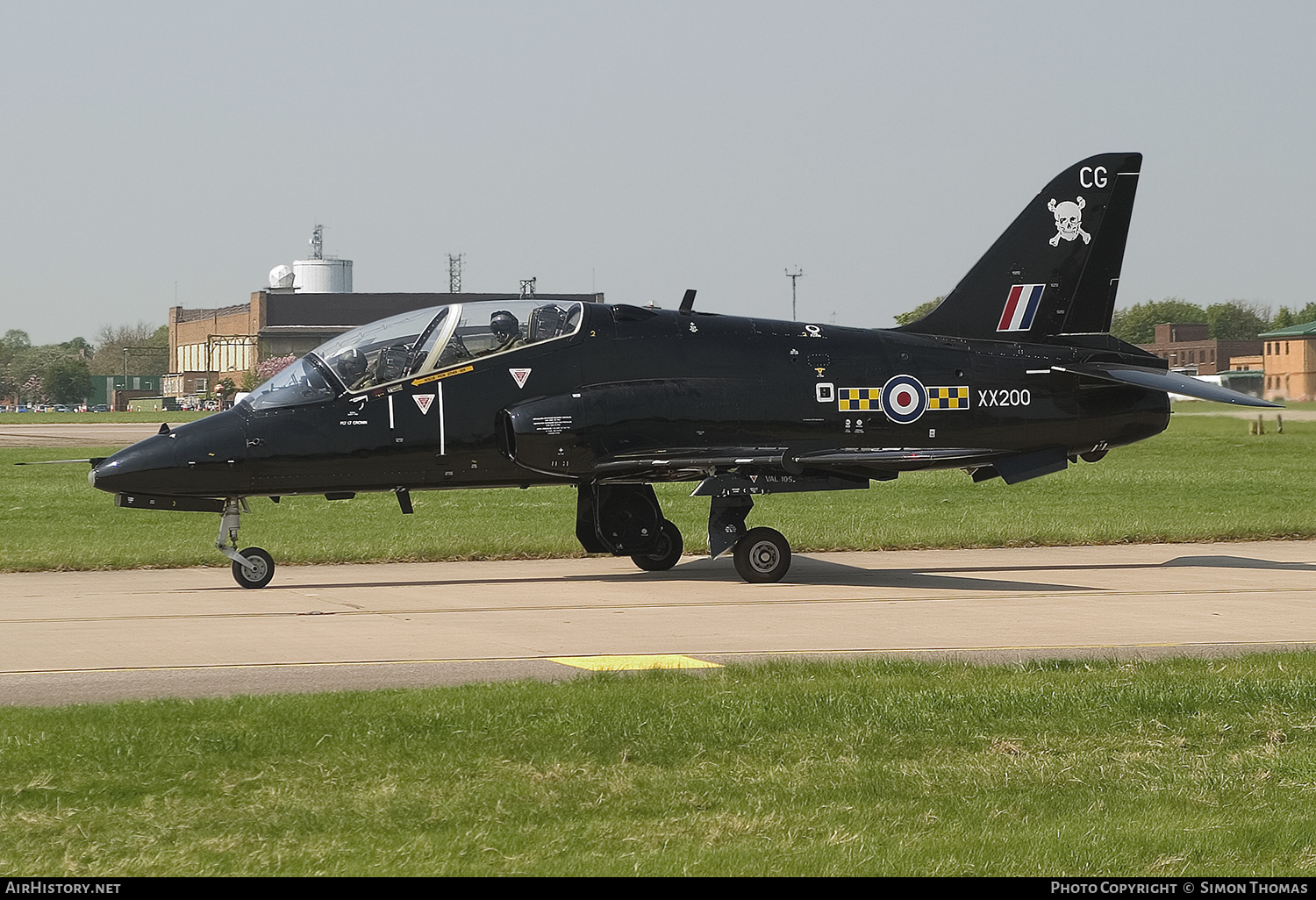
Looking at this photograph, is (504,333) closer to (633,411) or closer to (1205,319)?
(633,411)

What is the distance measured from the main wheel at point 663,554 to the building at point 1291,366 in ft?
46.1

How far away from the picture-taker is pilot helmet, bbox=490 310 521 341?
687 inches

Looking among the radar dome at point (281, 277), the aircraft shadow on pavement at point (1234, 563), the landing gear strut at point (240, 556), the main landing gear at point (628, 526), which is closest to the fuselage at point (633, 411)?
the landing gear strut at point (240, 556)

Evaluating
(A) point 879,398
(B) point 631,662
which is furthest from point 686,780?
(A) point 879,398

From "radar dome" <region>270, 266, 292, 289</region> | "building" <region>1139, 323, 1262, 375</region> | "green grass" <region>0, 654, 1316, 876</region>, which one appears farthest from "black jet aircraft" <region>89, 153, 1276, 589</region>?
"radar dome" <region>270, 266, 292, 289</region>

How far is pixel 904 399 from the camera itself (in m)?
18.6

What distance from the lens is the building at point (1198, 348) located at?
104 metres

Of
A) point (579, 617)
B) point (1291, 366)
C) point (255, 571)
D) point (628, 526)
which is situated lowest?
point (579, 617)

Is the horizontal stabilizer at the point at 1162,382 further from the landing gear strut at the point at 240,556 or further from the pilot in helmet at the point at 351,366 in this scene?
the landing gear strut at the point at 240,556

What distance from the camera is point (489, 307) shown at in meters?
17.5

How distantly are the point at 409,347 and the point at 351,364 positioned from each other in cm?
70

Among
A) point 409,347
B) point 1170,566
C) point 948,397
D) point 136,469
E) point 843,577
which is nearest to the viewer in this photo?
point 136,469
